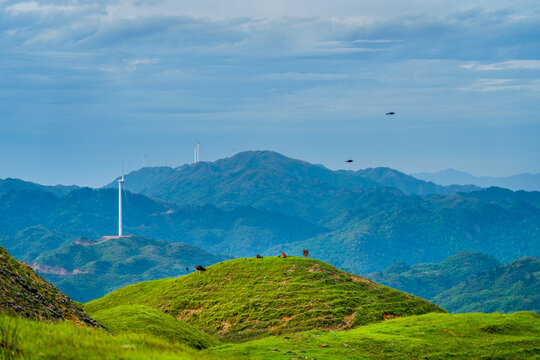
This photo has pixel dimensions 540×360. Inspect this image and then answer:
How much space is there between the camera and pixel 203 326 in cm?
8206

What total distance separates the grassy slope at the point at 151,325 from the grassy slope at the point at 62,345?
113 feet

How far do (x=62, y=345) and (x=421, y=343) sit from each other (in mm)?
43449

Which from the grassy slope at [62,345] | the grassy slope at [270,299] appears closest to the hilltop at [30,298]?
the grassy slope at [62,345]

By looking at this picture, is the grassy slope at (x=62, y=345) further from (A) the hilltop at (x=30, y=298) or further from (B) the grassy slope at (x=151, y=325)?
(B) the grassy slope at (x=151, y=325)

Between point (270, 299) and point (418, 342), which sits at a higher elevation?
point (418, 342)

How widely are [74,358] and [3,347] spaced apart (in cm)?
250

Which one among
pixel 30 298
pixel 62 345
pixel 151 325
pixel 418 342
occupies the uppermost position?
pixel 62 345

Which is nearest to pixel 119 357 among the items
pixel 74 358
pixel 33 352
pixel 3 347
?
pixel 74 358

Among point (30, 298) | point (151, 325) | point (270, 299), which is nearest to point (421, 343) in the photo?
point (151, 325)

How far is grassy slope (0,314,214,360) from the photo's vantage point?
1650 cm

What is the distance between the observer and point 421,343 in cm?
5319

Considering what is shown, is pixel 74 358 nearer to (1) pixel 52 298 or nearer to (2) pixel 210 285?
(1) pixel 52 298

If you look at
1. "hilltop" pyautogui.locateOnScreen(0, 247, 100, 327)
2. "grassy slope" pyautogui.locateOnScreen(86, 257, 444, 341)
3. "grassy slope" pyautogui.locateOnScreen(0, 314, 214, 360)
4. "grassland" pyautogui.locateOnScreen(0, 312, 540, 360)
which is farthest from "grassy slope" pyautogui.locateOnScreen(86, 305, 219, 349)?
"grassy slope" pyautogui.locateOnScreen(0, 314, 214, 360)

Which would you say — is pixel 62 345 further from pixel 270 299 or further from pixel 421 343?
pixel 270 299
